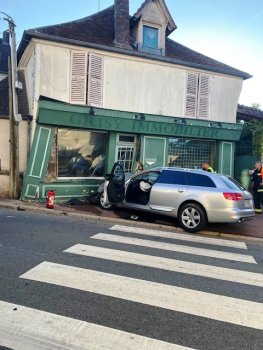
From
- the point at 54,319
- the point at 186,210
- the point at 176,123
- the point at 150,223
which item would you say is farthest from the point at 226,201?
the point at 176,123

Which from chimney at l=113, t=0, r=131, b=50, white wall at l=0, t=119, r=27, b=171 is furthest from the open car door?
chimney at l=113, t=0, r=131, b=50

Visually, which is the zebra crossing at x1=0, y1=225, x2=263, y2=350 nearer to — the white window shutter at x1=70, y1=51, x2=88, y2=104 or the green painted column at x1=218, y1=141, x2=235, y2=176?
the white window shutter at x1=70, y1=51, x2=88, y2=104

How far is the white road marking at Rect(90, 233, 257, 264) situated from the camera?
5.98 meters

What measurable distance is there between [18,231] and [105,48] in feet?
26.3

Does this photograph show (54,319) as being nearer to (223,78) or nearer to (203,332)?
(203,332)

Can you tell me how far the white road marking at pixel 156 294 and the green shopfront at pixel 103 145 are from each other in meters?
7.03

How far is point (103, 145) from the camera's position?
12.6 metres

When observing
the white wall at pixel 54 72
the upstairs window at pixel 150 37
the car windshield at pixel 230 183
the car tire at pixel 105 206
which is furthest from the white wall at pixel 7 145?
the car windshield at pixel 230 183

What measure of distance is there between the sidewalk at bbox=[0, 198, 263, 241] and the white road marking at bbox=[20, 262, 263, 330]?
4.12m

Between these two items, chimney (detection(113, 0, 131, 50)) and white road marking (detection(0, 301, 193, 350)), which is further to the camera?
chimney (detection(113, 0, 131, 50))

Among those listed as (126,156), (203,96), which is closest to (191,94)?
(203,96)

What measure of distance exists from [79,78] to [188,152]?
5696mm

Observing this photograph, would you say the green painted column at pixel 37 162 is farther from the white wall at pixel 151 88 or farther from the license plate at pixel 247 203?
the license plate at pixel 247 203

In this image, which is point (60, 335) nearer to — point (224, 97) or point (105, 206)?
point (105, 206)
